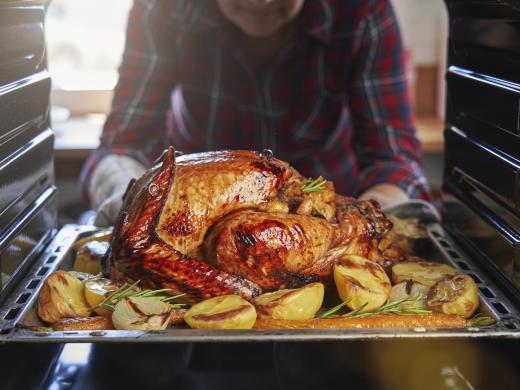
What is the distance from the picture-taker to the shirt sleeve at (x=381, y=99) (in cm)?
223

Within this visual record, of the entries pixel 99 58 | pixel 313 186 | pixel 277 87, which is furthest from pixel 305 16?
pixel 99 58

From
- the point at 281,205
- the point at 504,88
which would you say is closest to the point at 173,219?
the point at 281,205

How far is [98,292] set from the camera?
1149mm

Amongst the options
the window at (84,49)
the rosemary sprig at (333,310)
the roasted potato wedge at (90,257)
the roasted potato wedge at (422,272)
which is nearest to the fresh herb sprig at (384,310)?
the rosemary sprig at (333,310)

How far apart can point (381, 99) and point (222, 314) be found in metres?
1.40

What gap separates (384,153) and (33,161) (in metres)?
1.23

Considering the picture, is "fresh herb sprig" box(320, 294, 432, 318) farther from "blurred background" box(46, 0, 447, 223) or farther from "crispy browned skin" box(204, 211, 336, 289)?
"blurred background" box(46, 0, 447, 223)

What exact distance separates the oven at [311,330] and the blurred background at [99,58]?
2356mm

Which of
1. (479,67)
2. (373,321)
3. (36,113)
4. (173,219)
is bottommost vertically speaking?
(373,321)

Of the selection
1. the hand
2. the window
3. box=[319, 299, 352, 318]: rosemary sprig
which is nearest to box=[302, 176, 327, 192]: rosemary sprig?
box=[319, 299, 352, 318]: rosemary sprig

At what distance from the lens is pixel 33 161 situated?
1358mm

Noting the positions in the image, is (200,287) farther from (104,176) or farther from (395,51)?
(395,51)

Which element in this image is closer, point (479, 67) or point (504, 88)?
point (504, 88)

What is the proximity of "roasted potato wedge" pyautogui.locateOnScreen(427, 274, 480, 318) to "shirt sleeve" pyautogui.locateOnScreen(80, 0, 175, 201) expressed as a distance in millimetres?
1328
